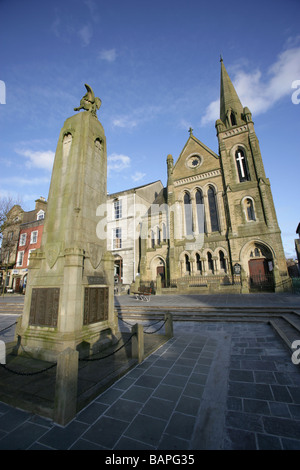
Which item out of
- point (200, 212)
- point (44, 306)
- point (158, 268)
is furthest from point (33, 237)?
point (44, 306)

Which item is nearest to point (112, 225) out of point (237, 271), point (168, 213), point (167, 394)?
point (168, 213)

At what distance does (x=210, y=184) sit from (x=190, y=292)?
13.9 meters

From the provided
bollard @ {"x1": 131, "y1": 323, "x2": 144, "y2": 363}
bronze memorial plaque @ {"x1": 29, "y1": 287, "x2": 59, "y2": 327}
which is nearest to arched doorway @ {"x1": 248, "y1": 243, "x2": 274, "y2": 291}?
bollard @ {"x1": 131, "y1": 323, "x2": 144, "y2": 363}

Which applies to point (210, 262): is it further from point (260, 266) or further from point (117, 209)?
point (117, 209)

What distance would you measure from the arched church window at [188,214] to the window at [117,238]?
9.26m

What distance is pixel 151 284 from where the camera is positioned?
24656 millimetres

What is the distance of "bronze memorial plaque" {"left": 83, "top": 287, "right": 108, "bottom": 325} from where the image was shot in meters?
5.29

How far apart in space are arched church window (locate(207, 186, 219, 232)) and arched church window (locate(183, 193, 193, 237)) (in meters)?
2.50

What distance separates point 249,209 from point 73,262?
22.1 metres

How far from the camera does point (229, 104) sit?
27562 mm

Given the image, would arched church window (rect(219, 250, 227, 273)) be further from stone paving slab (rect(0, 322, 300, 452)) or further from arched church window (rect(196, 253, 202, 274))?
stone paving slab (rect(0, 322, 300, 452))

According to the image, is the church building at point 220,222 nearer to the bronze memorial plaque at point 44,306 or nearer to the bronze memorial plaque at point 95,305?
the bronze memorial plaque at point 95,305

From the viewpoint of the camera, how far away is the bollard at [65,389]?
9.16ft

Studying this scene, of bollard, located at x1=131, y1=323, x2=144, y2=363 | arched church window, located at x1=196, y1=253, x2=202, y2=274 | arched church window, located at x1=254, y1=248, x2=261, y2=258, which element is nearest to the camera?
bollard, located at x1=131, y1=323, x2=144, y2=363
